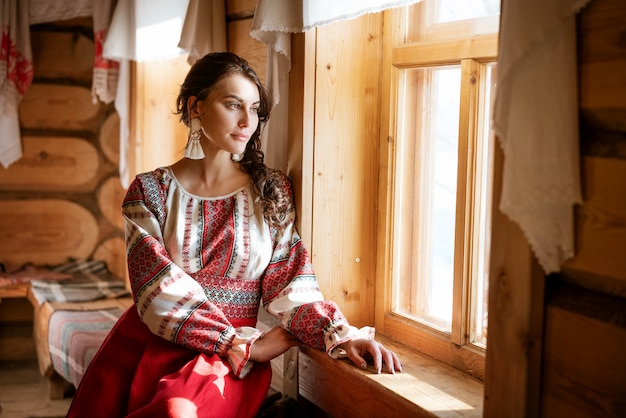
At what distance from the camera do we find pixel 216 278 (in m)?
2.15

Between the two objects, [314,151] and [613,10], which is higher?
[613,10]

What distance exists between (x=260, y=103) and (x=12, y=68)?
206 centimetres

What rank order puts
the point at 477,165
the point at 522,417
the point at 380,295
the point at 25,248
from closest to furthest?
the point at 522,417 → the point at 477,165 → the point at 380,295 → the point at 25,248

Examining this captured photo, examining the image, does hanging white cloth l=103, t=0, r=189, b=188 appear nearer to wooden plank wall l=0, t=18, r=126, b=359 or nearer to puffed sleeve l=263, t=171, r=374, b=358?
wooden plank wall l=0, t=18, r=126, b=359

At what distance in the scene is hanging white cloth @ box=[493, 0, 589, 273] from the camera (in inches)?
49.9

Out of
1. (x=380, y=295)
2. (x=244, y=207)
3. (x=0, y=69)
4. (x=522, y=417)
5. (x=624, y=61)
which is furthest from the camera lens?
(x=0, y=69)

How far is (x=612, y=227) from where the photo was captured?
1.26m

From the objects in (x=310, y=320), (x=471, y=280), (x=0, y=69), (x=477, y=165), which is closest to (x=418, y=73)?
(x=477, y=165)

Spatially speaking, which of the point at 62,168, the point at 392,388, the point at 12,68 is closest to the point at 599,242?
the point at 392,388

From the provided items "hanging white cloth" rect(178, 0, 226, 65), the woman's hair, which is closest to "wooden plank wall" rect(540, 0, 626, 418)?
the woman's hair

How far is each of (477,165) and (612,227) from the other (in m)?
0.76

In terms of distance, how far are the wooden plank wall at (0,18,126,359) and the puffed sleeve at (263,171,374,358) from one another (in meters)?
2.12

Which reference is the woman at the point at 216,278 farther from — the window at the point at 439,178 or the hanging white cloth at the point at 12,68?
the hanging white cloth at the point at 12,68

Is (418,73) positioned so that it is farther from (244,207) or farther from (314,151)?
(244,207)
